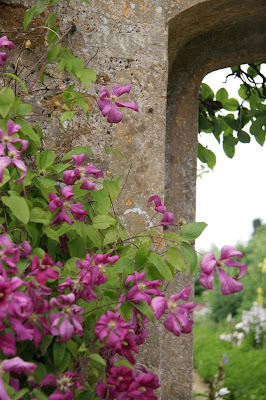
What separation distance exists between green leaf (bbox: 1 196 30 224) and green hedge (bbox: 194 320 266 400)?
419cm

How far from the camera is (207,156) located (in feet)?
11.3

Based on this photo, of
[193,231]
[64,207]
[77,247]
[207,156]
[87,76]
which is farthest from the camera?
[207,156]

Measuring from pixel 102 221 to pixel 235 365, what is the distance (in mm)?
4812

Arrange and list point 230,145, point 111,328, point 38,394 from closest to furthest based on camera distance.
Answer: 1. point 38,394
2. point 111,328
3. point 230,145

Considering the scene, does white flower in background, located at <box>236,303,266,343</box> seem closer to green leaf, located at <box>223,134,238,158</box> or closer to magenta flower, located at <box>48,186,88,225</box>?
green leaf, located at <box>223,134,238,158</box>

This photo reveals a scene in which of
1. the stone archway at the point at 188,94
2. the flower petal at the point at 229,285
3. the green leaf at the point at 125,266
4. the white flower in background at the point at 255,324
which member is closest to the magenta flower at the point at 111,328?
the green leaf at the point at 125,266

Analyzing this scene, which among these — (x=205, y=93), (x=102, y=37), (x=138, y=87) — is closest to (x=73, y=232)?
(x=138, y=87)

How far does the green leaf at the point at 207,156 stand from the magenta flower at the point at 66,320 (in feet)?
7.55

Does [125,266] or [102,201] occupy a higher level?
[102,201]

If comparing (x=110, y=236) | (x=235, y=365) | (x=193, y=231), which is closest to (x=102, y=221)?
(x=110, y=236)

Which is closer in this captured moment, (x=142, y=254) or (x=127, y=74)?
(x=142, y=254)

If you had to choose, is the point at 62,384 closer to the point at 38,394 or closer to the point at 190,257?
the point at 38,394

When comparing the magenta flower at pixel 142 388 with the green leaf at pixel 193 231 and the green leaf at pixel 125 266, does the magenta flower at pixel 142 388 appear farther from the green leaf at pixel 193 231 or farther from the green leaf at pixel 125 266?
the green leaf at pixel 193 231

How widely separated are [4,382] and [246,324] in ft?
22.8
